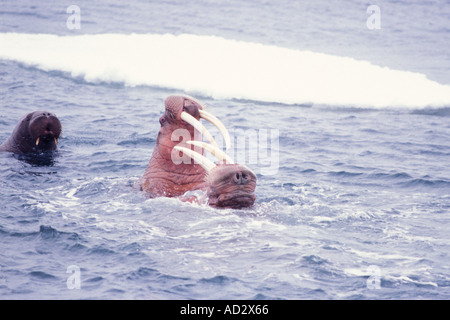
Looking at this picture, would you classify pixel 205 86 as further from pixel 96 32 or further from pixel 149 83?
pixel 96 32

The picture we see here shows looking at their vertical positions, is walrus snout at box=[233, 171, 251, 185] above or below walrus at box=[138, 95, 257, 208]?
below

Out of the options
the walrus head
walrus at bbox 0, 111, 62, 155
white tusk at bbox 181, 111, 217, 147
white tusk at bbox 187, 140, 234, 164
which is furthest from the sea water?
white tusk at bbox 181, 111, 217, 147

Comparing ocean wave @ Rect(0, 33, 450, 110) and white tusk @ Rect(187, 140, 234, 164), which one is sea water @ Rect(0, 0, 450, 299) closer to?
ocean wave @ Rect(0, 33, 450, 110)

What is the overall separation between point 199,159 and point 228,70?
36.9ft

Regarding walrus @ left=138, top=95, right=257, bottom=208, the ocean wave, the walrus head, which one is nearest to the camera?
walrus @ left=138, top=95, right=257, bottom=208

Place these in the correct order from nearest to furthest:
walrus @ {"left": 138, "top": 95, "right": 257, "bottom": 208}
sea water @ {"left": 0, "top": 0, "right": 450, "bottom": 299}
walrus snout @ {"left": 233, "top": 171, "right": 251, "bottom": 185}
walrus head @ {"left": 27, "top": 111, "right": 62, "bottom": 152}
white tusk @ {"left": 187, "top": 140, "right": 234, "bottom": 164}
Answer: sea water @ {"left": 0, "top": 0, "right": 450, "bottom": 299}, walrus snout @ {"left": 233, "top": 171, "right": 251, "bottom": 185}, white tusk @ {"left": 187, "top": 140, "right": 234, "bottom": 164}, walrus @ {"left": 138, "top": 95, "right": 257, "bottom": 208}, walrus head @ {"left": 27, "top": 111, "right": 62, "bottom": 152}

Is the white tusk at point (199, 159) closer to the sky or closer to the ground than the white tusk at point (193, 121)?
closer to the ground

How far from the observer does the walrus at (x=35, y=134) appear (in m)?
11.1

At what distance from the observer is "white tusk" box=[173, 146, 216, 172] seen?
8.52 meters

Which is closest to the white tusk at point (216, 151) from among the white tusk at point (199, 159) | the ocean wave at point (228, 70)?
the white tusk at point (199, 159)

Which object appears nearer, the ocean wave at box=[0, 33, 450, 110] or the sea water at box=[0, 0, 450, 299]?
the sea water at box=[0, 0, 450, 299]

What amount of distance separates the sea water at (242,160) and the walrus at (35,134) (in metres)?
0.23

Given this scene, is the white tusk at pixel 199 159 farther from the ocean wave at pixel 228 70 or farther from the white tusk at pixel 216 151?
the ocean wave at pixel 228 70

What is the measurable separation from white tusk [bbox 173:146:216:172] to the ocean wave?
8869 mm
